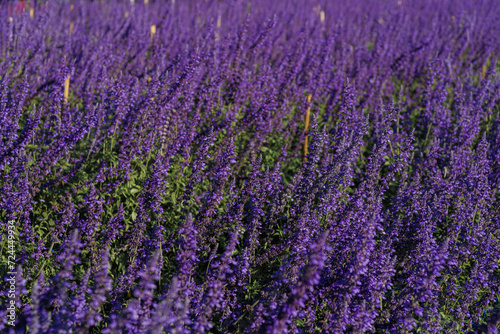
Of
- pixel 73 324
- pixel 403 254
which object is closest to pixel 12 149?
pixel 73 324

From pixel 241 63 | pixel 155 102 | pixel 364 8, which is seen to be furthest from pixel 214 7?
pixel 155 102

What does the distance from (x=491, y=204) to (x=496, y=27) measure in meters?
10.4

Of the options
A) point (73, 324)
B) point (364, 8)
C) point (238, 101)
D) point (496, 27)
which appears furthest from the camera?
point (364, 8)

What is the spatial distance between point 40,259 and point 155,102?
8.44ft

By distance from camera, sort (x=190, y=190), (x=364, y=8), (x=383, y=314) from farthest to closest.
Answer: (x=364, y=8), (x=190, y=190), (x=383, y=314)

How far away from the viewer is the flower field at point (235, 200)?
392 centimetres

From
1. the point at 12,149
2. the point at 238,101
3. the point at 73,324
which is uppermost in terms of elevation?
→ the point at 238,101

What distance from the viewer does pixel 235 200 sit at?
5453mm

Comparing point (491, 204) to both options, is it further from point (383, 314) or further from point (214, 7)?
point (214, 7)

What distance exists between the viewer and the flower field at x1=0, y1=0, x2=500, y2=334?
392cm

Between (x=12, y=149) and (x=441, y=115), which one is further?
(x=441, y=115)

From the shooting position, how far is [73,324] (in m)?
3.51

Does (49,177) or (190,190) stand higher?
(190,190)

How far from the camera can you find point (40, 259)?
466 cm
